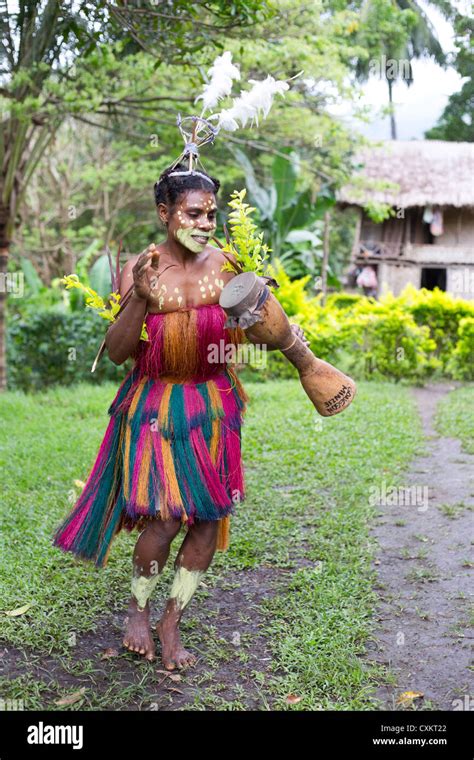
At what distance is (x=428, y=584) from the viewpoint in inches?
153

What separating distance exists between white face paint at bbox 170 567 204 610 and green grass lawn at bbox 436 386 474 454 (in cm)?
395

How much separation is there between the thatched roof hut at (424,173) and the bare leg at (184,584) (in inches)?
628

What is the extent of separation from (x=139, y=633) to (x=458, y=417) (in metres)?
5.27

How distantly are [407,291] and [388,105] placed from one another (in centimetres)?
252

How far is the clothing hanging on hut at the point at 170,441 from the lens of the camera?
9.55 feet

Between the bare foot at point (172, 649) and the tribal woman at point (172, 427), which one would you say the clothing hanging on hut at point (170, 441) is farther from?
the bare foot at point (172, 649)

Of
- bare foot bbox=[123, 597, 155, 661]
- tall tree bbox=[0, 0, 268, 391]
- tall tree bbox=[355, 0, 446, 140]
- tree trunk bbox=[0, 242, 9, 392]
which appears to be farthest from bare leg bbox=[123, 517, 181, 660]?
tall tree bbox=[355, 0, 446, 140]

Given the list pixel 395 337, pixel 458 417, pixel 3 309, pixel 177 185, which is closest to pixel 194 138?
pixel 177 185

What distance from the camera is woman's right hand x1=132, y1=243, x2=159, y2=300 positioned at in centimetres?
266

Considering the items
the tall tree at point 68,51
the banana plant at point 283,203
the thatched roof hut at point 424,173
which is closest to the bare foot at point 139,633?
the tall tree at point 68,51

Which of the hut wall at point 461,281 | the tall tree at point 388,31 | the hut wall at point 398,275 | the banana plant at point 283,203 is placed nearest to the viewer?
the banana plant at point 283,203

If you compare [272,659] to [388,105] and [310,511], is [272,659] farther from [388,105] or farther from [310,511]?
[388,105]
